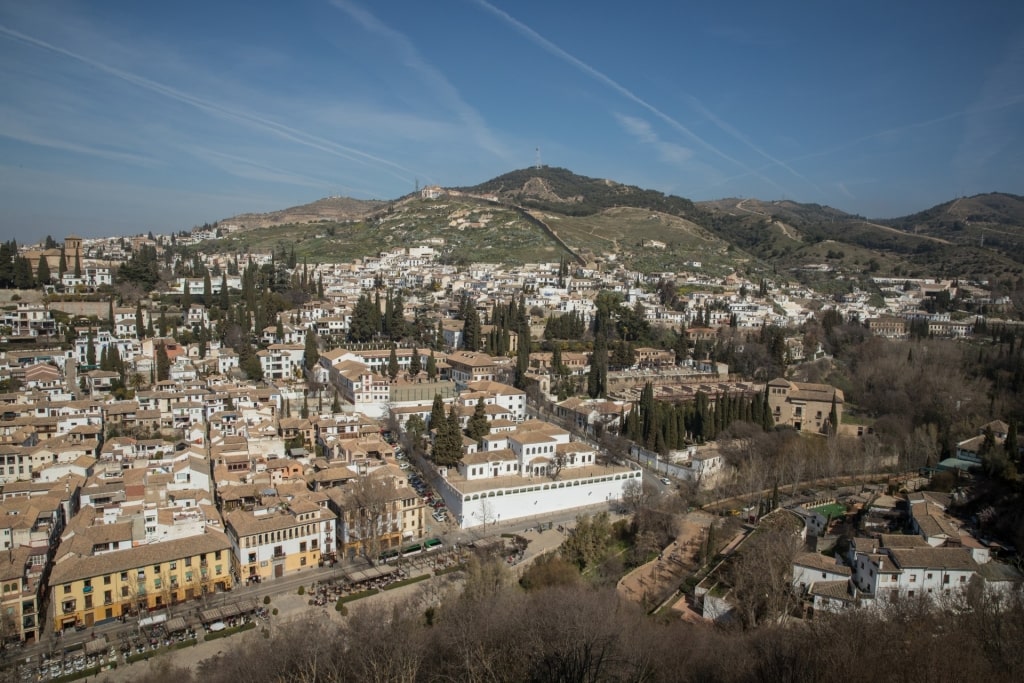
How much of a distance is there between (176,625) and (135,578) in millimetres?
1725

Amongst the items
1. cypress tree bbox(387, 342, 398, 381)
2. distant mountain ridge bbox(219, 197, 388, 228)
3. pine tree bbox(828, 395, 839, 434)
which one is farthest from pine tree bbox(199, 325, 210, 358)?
distant mountain ridge bbox(219, 197, 388, 228)

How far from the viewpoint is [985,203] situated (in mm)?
133250

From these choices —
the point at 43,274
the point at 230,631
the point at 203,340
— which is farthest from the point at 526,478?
the point at 43,274

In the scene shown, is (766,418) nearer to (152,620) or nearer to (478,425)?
(478,425)

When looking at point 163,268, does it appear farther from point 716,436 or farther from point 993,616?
point 993,616

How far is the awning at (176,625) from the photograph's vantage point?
15906 millimetres

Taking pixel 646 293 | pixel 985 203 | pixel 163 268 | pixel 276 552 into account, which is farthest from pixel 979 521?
pixel 985 203

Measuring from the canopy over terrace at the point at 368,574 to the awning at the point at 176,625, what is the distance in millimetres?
3972

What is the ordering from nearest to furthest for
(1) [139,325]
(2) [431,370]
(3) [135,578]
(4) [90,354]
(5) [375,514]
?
1. (3) [135,578]
2. (5) [375,514]
3. (4) [90,354]
4. (2) [431,370]
5. (1) [139,325]

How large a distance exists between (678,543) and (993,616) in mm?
8936

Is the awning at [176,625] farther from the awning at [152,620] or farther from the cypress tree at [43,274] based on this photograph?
the cypress tree at [43,274]

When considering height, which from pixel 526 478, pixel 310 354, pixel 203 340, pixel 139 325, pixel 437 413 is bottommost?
pixel 526 478

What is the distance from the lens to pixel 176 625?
1614 cm

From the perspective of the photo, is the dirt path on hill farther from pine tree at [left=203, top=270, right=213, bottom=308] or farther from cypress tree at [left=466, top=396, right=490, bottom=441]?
pine tree at [left=203, top=270, right=213, bottom=308]
